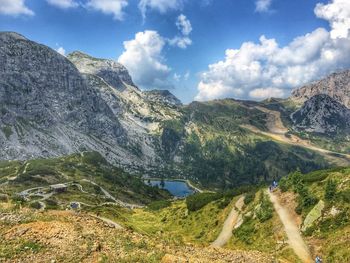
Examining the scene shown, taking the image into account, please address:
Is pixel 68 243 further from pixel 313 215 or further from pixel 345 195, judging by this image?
pixel 345 195

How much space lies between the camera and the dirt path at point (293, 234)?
2295 inches

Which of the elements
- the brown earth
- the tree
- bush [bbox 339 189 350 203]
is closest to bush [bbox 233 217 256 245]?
the tree

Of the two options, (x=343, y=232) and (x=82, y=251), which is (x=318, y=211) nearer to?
(x=343, y=232)

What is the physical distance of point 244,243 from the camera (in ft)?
244

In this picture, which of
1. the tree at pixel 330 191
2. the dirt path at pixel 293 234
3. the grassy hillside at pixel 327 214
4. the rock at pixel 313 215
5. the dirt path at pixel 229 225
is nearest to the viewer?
the grassy hillside at pixel 327 214

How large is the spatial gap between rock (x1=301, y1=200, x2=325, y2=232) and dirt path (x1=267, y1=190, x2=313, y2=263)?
1680mm

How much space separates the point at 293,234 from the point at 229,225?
23.7 metres

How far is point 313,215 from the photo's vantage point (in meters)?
68.9

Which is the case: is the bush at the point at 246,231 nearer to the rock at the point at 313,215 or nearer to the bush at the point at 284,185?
the rock at the point at 313,215

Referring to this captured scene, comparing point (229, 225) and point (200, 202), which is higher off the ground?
point (200, 202)

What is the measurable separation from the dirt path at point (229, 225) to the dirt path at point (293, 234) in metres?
10.4

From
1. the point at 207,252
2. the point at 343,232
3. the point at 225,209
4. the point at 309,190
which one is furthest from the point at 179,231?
the point at 207,252

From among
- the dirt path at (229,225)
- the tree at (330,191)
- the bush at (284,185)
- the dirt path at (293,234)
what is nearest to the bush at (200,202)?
the dirt path at (229,225)

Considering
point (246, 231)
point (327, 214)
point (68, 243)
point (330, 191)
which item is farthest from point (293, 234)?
→ point (68, 243)
